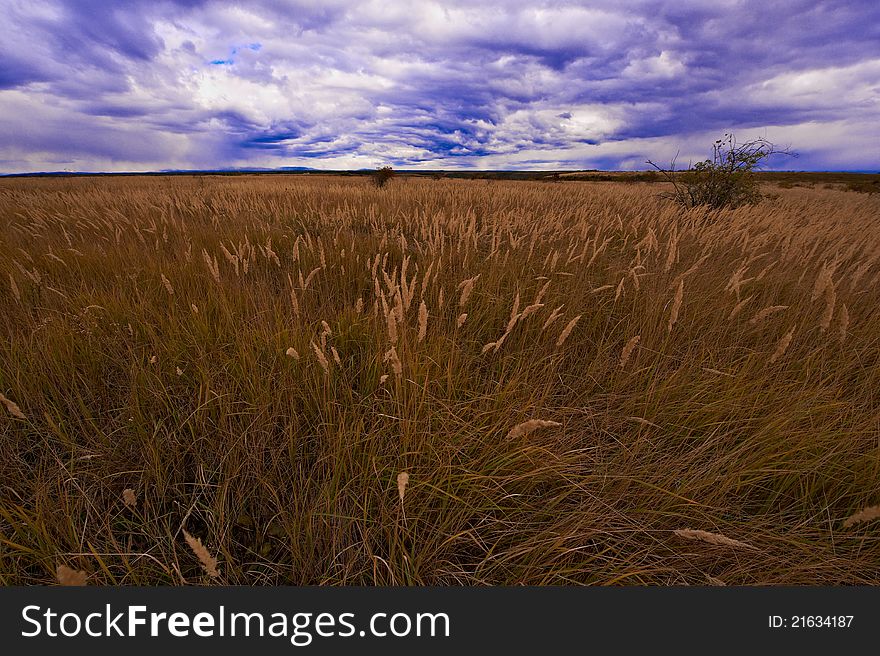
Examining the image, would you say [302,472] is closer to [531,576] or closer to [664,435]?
[531,576]

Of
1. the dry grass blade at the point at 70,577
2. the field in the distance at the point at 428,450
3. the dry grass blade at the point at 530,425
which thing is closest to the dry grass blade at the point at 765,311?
the field in the distance at the point at 428,450

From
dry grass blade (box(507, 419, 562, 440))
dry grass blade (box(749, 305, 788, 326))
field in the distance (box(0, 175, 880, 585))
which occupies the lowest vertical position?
field in the distance (box(0, 175, 880, 585))

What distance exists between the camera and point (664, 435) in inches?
61.8

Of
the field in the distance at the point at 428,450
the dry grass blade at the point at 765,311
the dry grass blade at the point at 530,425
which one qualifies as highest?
the dry grass blade at the point at 765,311

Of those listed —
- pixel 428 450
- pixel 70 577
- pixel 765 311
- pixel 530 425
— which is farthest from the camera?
pixel 765 311

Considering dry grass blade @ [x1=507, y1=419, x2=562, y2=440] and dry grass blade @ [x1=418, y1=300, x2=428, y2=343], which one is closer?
dry grass blade @ [x1=507, y1=419, x2=562, y2=440]

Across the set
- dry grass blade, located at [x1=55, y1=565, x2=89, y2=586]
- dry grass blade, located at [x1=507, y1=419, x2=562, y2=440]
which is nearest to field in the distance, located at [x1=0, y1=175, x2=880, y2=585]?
dry grass blade, located at [x1=507, y1=419, x2=562, y2=440]

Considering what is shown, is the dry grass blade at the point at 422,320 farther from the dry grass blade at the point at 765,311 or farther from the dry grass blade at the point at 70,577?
the dry grass blade at the point at 765,311

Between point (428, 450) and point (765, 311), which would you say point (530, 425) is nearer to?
point (428, 450)

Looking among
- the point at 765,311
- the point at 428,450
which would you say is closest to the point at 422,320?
the point at 428,450

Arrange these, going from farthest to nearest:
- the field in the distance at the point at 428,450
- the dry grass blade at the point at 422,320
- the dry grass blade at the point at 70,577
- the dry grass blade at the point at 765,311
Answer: the dry grass blade at the point at 765,311 → the dry grass blade at the point at 422,320 → the field in the distance at the point at 428,450 → the dry grass blade at the point at 70,577

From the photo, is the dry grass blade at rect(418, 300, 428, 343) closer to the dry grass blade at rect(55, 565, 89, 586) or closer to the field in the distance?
the field in the distance

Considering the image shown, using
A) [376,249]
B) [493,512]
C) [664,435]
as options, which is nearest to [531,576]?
[493,512]

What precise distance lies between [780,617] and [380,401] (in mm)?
1491
